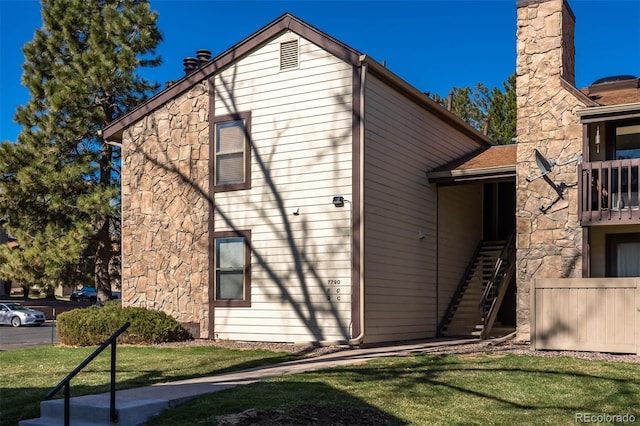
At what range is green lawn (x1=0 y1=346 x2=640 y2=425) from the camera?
25.3 feet

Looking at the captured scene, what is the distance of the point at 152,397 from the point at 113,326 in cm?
721

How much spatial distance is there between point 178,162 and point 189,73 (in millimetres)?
2730

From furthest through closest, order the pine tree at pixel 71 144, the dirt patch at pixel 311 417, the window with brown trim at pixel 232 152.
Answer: the pine tree at pixel 71 144
the window with brown trim at pixel 232 152
the dirt patch at pixel 311 417

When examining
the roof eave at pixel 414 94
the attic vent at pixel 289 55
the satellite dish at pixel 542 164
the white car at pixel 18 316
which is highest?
the attic vent at pixel 289 55

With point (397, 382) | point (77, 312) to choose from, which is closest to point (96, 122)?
point (77, 312)

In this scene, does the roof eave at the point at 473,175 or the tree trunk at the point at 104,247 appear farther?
the tree trunk at the point at 104,247

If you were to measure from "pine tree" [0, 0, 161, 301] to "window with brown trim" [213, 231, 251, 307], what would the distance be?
427 inches

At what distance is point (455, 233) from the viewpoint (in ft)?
63.5

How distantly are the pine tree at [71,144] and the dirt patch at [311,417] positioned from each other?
1976 cm

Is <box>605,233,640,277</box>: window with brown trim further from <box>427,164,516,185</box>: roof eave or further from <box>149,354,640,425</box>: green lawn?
<box>149,354,640,425</box>: green lawn

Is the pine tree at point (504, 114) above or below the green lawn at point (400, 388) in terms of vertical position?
above

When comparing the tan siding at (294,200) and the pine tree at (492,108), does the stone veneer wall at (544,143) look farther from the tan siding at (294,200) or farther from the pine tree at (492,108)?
the pine tree at (492,108)

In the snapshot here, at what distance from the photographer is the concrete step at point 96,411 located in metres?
7.63

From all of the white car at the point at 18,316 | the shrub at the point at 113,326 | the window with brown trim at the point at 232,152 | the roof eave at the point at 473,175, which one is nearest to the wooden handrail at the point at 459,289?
the roof eave at the point at 473,175
